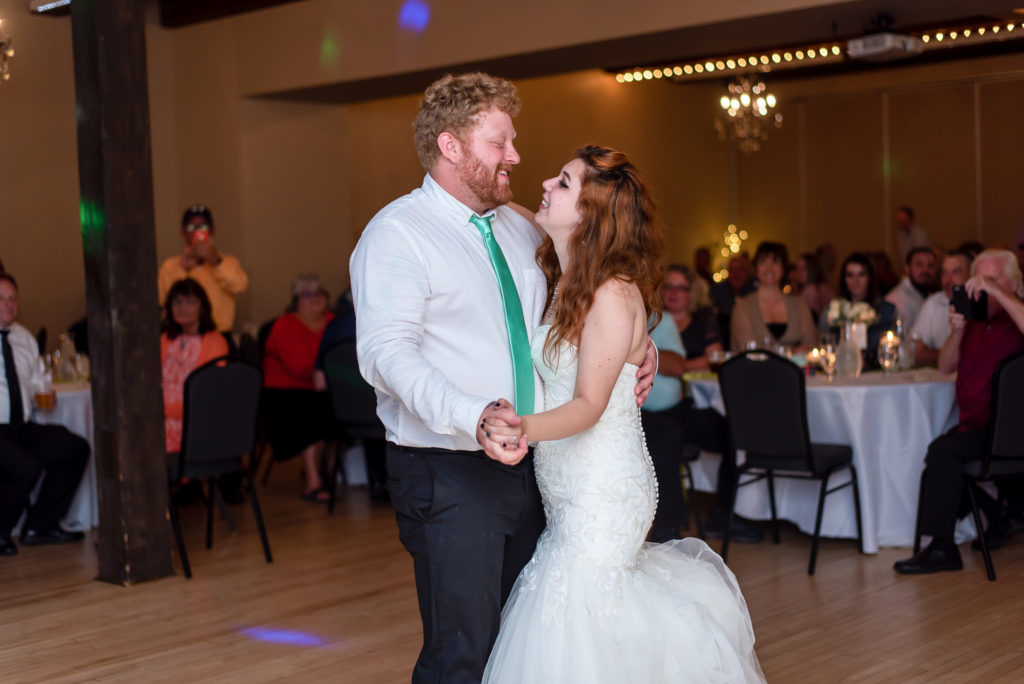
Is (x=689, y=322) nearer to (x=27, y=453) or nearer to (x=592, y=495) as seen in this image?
(x=27, y=453)

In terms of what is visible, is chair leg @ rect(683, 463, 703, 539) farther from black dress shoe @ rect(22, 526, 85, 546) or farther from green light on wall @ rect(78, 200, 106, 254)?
black dress shoe @ rect(22, 526, 85, 546)

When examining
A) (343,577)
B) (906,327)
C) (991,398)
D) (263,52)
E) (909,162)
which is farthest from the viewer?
(909,162)

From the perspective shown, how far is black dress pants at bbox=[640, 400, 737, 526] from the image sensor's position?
502 cm

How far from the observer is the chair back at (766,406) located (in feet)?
15.9

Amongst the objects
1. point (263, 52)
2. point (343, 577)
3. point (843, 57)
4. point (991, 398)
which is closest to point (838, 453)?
point (991, 398)

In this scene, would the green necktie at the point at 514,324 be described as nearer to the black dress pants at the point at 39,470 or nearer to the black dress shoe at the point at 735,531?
the black dress shoe at the point at 735,531

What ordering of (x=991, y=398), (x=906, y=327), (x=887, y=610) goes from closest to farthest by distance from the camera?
1. (x=887, y=610)
2. (x=991, y=398)
3. (x=906, y=327)

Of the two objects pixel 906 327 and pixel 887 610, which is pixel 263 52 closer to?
pixel 906 327

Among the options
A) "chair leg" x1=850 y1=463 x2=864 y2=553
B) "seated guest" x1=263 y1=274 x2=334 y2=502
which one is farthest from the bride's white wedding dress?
"seated guest" x1=263 y1=274 x2=334 y2=502

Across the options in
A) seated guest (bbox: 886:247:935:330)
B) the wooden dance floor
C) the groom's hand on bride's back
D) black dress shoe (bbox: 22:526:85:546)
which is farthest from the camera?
seated guest (bbox: 886:247:935:330)

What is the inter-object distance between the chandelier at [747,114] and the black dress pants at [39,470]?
24.2 feet

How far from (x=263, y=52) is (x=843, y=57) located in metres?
5.65

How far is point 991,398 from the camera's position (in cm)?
455

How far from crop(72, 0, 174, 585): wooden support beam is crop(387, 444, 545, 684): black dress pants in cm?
260
